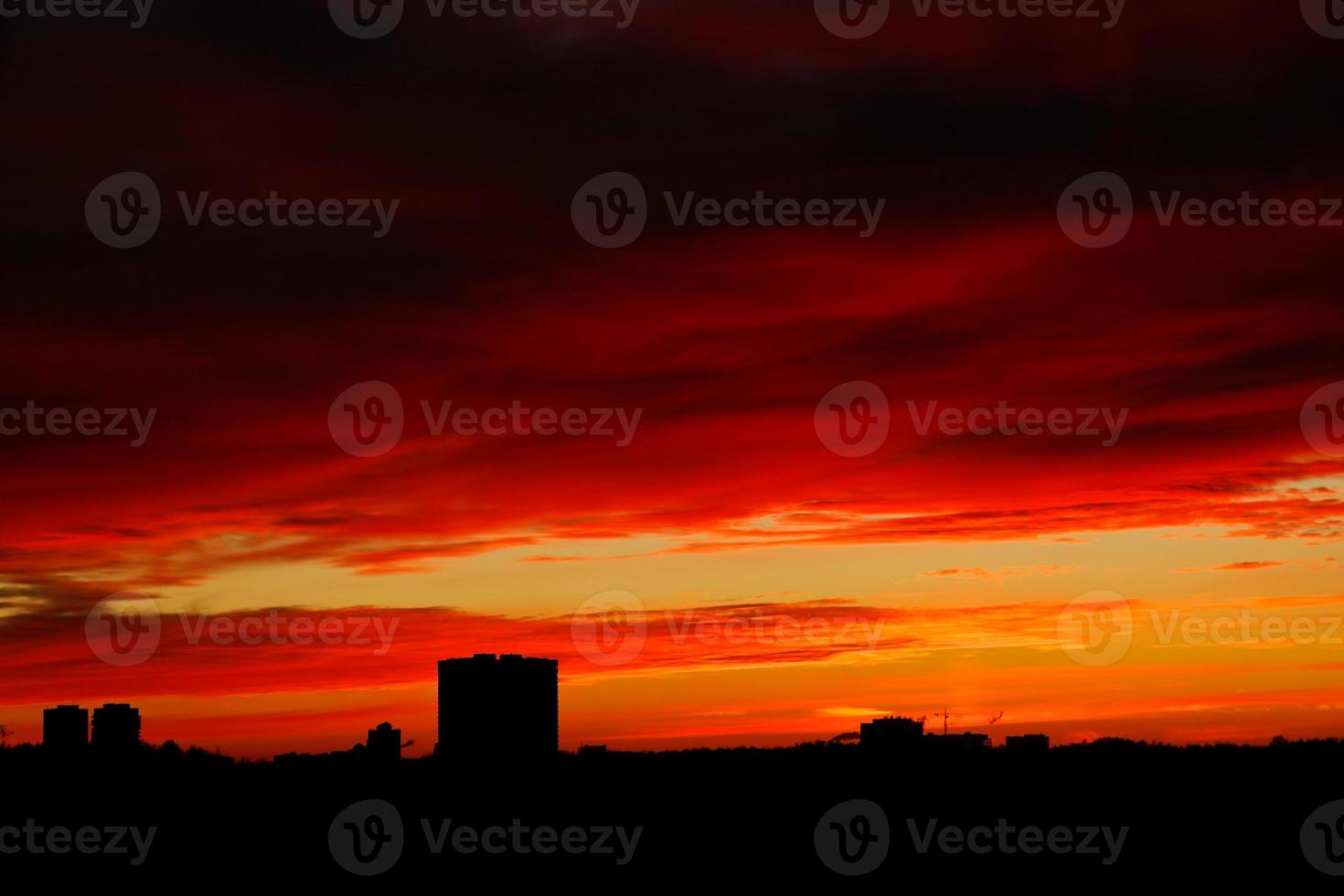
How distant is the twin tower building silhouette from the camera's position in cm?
17412

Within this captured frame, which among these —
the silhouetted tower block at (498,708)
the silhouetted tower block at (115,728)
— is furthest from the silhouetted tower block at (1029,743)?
the silhouetted tower block at (115,728)

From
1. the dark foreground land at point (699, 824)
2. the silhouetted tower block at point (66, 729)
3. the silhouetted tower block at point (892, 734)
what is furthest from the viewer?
the silhouetted tower block at point (892, 734)

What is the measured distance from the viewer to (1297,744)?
435ft

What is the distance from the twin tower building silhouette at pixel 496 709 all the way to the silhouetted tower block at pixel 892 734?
39417 millimetres

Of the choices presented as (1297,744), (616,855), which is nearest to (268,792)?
(616,855)

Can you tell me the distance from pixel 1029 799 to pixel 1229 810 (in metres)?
15.1

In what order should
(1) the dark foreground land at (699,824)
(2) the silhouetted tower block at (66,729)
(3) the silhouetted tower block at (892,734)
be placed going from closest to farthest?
(1) the dark foreground land at (699,824) < (2) the silhouetted tower block at (66,729) < (3) the silhouetted tower block at (892,734)

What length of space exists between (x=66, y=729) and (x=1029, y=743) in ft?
329

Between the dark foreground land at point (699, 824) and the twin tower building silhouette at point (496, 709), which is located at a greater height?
the twin tower building silhouette at point (496, 709)

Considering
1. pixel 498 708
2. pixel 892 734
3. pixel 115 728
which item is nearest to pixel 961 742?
pixel 892 734

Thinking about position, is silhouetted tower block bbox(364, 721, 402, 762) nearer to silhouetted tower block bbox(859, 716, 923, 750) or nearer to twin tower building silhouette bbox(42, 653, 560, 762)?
twin tower building silhouette bbox(42, 653, 560, 762)

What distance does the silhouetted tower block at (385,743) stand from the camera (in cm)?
15138

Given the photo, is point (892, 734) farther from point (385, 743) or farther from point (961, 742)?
point (385, 743)

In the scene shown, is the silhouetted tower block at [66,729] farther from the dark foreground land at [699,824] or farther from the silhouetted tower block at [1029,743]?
the silhouetted tower block at [1029,743]
